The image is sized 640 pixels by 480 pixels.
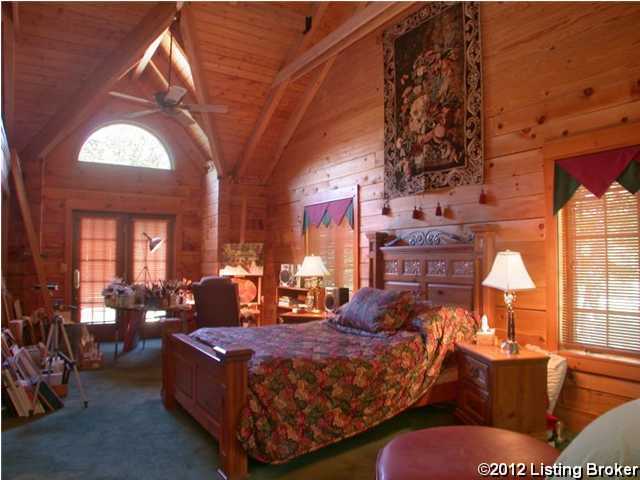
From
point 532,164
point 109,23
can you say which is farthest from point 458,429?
point 109,23

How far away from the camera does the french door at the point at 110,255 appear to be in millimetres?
6605

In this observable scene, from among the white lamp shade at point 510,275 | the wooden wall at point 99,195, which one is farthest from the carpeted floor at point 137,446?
the wooden wall at point 99,195

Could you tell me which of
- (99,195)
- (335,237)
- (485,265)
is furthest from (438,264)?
(99,195)

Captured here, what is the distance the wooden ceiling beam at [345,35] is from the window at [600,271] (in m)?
2.41

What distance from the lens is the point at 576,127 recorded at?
10.6 ft

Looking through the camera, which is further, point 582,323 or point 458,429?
point 582,323

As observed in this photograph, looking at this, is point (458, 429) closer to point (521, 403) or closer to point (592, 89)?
point (521, 403)

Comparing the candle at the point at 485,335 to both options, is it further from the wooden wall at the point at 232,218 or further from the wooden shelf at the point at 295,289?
the wooden wall at the point at 232,218

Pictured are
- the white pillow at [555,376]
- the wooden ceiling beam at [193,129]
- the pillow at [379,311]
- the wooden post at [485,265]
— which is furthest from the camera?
the wooden ceiling beam at [193,129]

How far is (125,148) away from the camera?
700 cm

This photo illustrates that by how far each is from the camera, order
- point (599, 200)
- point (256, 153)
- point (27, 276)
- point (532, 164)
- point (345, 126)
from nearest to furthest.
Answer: point (599, 200) → point (532, 164) → point (345, 126) → point (27, 276) → point (256, 153)

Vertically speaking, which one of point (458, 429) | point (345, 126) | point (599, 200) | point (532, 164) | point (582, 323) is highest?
point (345, 126)

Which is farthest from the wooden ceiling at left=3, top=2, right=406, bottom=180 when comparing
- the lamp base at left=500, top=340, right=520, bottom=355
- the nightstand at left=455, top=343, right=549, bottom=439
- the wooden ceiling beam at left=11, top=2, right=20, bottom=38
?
the nightstand at left=455, top=343, right=549, bottom=439

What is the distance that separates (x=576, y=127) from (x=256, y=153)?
451 centimetres
